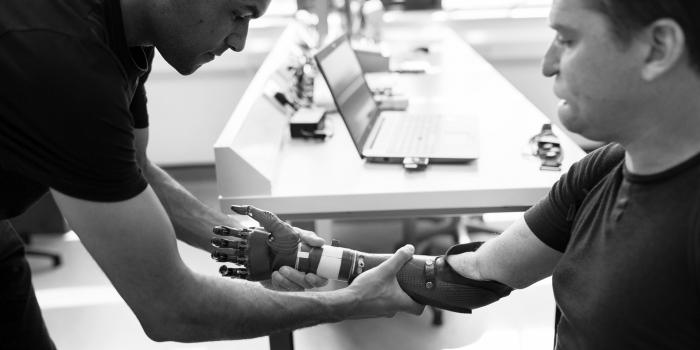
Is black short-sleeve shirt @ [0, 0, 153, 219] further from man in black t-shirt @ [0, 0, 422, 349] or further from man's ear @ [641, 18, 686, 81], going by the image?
man's ear @ [641, 18, 686, 81]

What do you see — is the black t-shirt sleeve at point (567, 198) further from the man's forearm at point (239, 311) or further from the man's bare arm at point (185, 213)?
the man's bare arm at point (185, 213)

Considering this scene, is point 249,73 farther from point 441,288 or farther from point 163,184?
point 441,288

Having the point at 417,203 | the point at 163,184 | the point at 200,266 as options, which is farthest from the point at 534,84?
the point at 163,184

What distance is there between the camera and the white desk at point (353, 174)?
1.55m

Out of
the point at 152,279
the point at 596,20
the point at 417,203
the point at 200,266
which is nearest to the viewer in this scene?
the point at 596,20

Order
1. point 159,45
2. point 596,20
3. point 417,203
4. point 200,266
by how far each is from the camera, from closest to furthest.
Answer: point 596,20
point 159,45
point 417,203
point 200,266

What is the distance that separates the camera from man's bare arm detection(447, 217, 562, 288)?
1191 millimetres

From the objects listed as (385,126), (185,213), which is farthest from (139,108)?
(385,126)

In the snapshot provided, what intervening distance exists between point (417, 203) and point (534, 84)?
102 inches

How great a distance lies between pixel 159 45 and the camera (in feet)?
3.75

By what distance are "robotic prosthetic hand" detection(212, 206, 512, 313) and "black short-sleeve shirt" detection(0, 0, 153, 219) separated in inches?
16.9

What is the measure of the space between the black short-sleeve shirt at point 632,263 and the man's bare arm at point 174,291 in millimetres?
430

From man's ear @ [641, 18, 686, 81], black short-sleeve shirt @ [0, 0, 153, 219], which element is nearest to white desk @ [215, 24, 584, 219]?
black short-sleeve shirt @ [0, 0, 153, 219]

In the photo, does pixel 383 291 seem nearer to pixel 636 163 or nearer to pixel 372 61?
pixel 636 163
